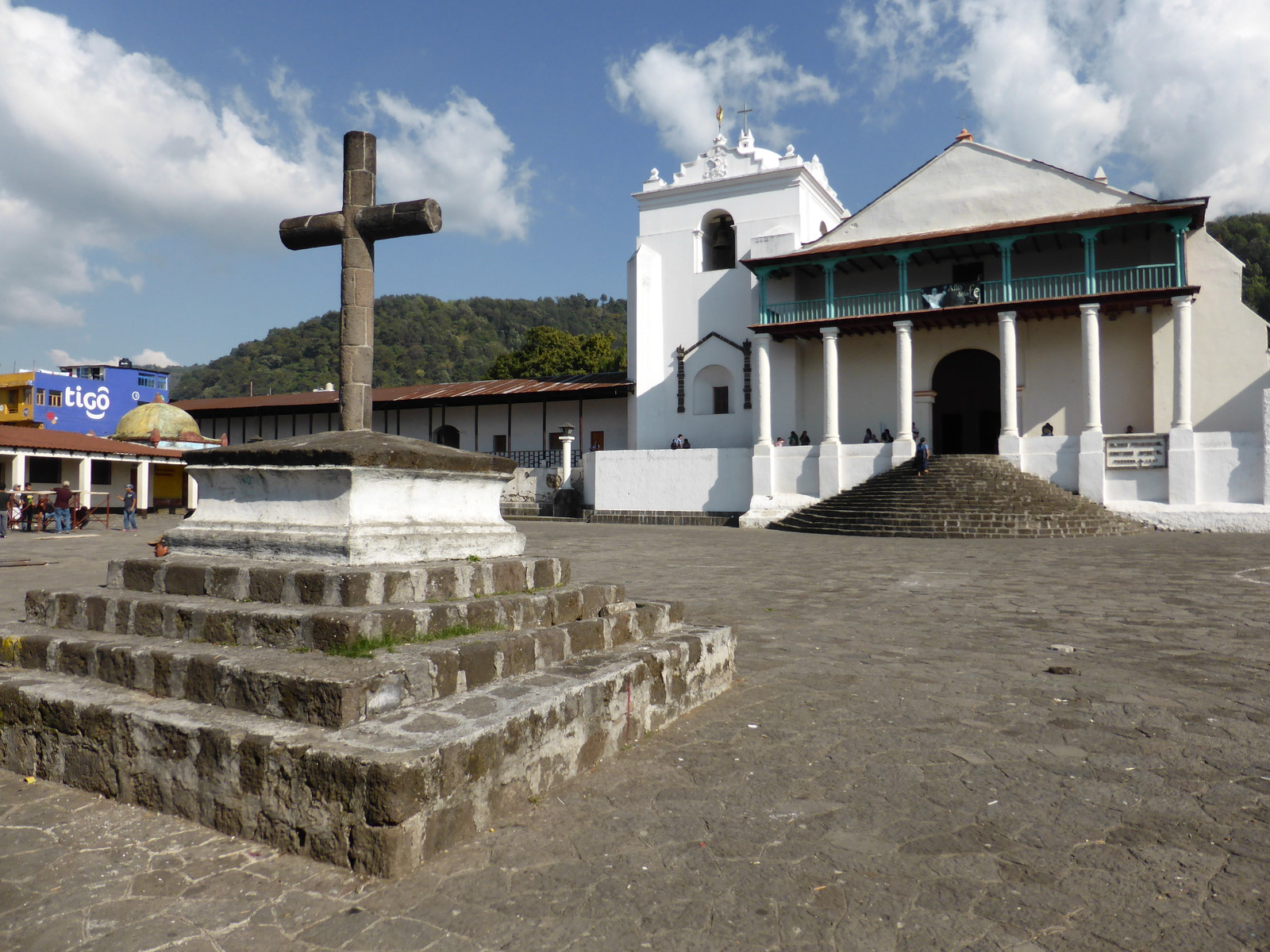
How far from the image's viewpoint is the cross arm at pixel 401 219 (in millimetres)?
4090

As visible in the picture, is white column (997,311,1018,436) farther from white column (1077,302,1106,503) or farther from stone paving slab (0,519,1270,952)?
stone paving slab (0,519,1270,952)

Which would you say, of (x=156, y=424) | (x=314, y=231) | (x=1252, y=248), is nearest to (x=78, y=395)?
(x=156, y=424)

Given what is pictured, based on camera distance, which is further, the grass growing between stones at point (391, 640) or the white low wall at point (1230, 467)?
the white low wall at point (1230, 467)

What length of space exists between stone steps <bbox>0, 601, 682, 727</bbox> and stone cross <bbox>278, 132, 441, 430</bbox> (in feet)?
5.20

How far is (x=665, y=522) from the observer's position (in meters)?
21.7

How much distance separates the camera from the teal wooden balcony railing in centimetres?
1847

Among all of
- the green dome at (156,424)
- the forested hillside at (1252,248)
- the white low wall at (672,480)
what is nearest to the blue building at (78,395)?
the green dome at (156,424)

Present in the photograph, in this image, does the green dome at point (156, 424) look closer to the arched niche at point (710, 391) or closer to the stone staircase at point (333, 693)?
the arched niche at point (710, 391)

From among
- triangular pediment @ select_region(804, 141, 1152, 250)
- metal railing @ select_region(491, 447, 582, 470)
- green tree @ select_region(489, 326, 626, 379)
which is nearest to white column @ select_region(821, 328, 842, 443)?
triangular pediment @ select_region(804, 141, 1152, 250)

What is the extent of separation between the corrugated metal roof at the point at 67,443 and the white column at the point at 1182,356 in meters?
25.5

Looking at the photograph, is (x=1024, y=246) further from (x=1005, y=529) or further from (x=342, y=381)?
(x=342, y=381)

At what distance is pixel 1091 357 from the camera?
1830 cm

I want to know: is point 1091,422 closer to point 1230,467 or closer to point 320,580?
point 1230,467

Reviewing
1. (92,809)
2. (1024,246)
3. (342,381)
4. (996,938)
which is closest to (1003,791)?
(996,938)
